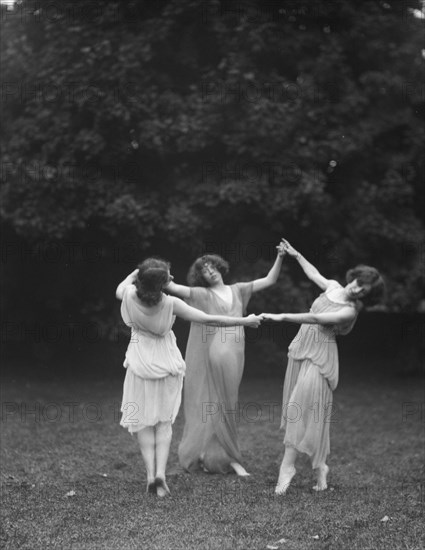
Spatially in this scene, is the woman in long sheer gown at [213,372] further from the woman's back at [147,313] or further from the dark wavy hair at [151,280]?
the dark wavy hair at [151,280]

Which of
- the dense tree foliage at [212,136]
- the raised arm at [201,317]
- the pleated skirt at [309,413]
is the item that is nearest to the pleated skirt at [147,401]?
the raised arm at [201,317]

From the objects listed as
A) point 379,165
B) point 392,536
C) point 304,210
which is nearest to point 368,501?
point 392,536

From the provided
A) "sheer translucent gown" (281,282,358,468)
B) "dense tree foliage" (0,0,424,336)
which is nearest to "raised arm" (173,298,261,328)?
"sheer translucent gown" (281,282,358,468)

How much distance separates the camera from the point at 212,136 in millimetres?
13141

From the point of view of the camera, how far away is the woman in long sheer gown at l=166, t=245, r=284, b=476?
7766 mm

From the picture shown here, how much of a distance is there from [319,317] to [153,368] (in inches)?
58.1

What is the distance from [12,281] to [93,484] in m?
7.48

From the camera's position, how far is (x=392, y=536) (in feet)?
18.8

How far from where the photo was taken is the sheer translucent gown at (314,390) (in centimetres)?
713

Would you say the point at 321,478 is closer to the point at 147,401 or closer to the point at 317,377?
the point at 317,377

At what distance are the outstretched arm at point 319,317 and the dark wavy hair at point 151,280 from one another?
0.90 m

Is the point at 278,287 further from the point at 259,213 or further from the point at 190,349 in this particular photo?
the point at 190,349

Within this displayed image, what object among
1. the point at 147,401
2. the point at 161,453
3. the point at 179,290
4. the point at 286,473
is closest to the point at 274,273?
the point at 179,290

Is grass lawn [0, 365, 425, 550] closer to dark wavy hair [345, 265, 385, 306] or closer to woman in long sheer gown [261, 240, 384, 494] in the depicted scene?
woman in long sheer gown [261, 240, 384, 494]
